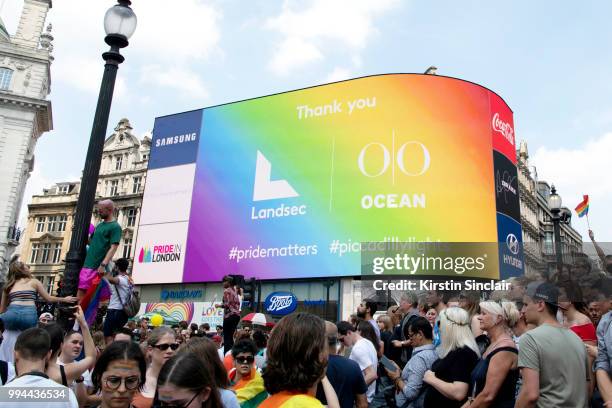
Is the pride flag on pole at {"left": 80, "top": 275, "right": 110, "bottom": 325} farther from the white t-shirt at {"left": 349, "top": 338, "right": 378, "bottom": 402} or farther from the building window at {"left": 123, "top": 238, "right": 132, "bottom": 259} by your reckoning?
the building window at {"left": 123, "top": 238, "right": 132, "bottom": 259}

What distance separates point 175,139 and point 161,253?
28.6 ft

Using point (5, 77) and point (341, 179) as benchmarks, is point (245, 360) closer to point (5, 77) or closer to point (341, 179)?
point (341, 179)

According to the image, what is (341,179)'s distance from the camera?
3012 cm

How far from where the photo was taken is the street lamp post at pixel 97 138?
5.34 metres

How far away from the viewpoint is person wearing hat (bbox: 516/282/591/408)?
374 cm

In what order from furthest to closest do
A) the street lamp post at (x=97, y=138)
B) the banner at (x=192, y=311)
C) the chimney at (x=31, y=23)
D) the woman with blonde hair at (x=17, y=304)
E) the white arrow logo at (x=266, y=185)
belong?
the chimney at (x=31, y=23)
the banner at (x=192, y=311)
the white arrow logo at (x=266, y=185)
the woman with blonde hair at (x=17, y=304)
the street lamp post at (x=97, y=138)

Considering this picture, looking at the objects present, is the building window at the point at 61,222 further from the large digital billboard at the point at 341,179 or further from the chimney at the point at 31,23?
the large digital billboard at the point at 341,179

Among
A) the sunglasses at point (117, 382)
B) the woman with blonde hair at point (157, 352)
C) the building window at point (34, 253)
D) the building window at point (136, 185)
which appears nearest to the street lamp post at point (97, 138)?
the woman with blonde hair at point (157, 352)

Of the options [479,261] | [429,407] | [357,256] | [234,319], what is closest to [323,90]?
[357,256]

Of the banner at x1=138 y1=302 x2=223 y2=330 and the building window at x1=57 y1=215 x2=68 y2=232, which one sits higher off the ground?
the building window at x1=57 y1=215 x2=68 y2=232

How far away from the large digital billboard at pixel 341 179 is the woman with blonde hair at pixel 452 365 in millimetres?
23091

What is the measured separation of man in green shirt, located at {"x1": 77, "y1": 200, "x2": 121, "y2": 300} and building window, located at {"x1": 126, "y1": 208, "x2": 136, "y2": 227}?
4318 cm

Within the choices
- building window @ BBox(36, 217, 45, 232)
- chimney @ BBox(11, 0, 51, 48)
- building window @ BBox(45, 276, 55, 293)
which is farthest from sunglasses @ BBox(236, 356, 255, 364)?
building window @ BBox(36, 217, 45, 232)

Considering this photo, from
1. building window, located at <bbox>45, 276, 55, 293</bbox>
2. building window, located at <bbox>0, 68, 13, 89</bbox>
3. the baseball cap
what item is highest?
building window, located at <bbox>0, 68, 13, 89</bbox>
